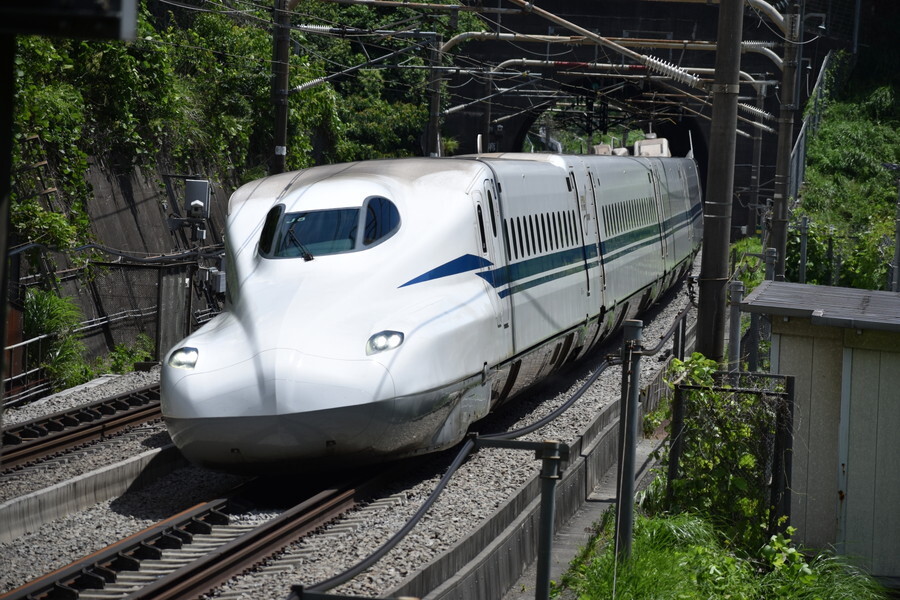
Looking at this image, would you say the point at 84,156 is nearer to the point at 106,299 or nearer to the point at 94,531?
the point at 106,299

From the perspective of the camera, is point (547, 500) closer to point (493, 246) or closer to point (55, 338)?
point (493, 246)

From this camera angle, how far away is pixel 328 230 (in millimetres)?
9453

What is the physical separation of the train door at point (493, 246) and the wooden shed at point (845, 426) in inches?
105

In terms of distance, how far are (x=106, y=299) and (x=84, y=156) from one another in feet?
7.56

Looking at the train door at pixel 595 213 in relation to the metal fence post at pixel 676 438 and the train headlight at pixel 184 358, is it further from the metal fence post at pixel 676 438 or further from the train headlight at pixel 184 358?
the train headlight at pixel 184 358

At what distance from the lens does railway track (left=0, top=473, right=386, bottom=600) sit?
20.6 ft

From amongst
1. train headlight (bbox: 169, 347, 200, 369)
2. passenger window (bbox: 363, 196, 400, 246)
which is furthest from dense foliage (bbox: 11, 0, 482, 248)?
train headlight (bbox: 169, 347, 200, 369)

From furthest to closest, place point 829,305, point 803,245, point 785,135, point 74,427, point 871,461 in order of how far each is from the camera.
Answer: point 803,245 → point 785,135 → point 74,427 → point 829,305 → point 871,461

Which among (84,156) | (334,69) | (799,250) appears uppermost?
(334,69)

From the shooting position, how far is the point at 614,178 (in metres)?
16.3

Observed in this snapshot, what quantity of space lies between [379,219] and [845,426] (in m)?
4.04

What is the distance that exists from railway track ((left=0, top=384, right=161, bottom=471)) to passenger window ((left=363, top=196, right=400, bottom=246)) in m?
3.65

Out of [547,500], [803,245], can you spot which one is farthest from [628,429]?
[803,245]

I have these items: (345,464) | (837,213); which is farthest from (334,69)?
(345,464)
